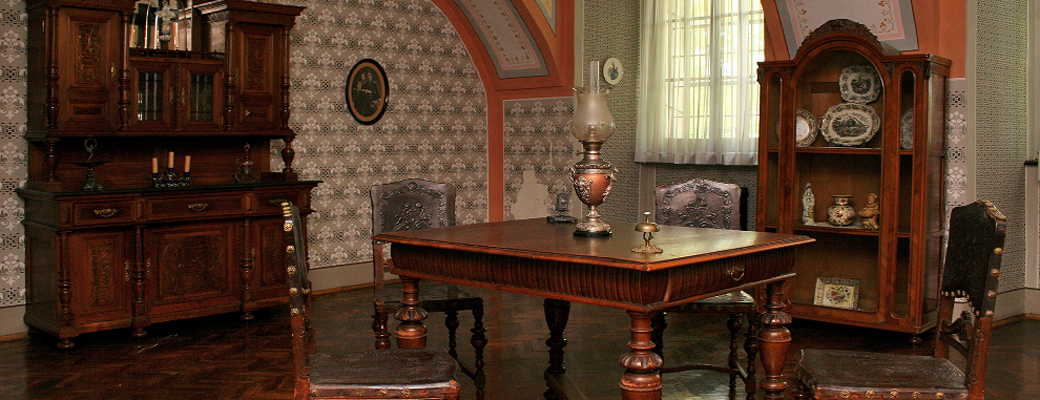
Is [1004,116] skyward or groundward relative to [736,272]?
skyward

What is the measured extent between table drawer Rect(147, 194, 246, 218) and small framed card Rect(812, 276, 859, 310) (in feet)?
12.7

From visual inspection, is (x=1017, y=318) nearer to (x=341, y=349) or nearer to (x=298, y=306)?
(x=341, y=349)

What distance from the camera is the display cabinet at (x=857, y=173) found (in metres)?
5.16

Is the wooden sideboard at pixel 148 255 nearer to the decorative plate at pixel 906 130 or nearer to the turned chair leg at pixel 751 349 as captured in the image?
the turned chair leg at pixel 751 349

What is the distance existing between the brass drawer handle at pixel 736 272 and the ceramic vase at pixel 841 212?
296 centimetres

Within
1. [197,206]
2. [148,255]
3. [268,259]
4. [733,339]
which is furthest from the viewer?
[268,259]

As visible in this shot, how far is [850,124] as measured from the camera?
550 centimetres

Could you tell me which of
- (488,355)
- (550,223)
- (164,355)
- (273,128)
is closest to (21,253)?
(164,355)

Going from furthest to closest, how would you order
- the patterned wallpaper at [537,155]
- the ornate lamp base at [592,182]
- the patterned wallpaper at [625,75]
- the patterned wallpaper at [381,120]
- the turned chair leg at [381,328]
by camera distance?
the patterned wallpaper at [537,155], the patterned wallpaper at [625,75], the patterned wallpaper at [381,120], the turned chair leg at [381,328], the ornate lamp base at [592,182]

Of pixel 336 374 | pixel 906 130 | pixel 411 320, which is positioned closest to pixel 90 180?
pixel 411 320

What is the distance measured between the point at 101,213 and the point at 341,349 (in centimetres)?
168

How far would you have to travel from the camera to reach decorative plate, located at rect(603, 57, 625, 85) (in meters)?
7.54

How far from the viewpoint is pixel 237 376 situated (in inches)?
176

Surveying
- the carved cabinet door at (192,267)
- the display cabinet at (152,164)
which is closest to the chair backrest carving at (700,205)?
the display cabinet at (152,164)
